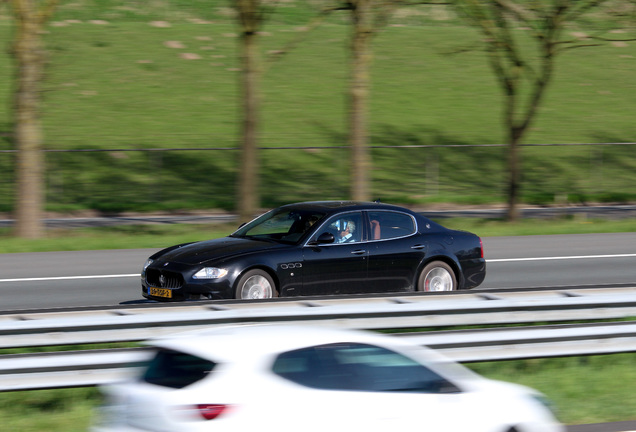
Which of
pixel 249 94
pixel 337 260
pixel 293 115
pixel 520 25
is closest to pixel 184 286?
pixel 337 260

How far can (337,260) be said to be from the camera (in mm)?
11414

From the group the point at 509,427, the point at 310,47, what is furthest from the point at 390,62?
the point at 509,427

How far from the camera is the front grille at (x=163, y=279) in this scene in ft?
35.3

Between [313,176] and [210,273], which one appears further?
[313,176]

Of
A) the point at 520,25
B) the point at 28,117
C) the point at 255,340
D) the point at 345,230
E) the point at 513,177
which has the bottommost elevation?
the point at 255,340

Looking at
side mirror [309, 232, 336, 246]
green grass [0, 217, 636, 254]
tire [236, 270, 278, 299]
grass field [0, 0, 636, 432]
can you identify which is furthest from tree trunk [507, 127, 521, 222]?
tire [236, 270, 278, 299]

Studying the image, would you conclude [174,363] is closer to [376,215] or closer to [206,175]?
[376,215]

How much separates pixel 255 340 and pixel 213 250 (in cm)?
Result: 610

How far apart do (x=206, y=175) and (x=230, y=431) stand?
26.3 metres

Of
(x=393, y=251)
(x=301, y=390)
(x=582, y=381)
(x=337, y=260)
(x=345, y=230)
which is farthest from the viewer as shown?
(x=393, y=251)

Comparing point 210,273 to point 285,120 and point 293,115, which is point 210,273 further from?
point 293,115

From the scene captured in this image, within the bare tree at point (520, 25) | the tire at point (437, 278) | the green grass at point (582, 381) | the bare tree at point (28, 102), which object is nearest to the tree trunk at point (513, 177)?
the bare tree at point (520, 25)

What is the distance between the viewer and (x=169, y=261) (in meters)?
11.0

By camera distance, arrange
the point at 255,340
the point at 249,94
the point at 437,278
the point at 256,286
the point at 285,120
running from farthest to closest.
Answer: the point at 285,120 → the point at 249,94 → the point at 437,278 → the point at 256,286 → the point at 255,340
